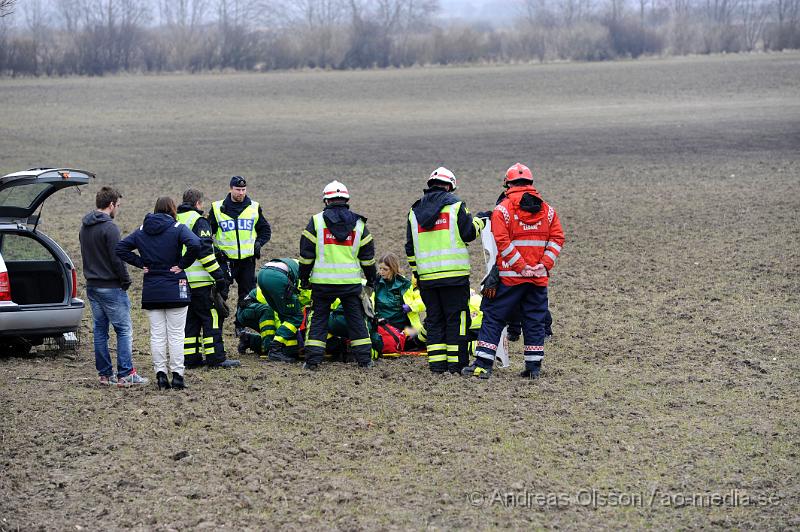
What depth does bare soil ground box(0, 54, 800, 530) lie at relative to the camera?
269 inches

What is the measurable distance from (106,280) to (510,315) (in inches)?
146

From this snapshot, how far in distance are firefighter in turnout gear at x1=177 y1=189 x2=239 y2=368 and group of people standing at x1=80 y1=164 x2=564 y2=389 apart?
1 centimetres

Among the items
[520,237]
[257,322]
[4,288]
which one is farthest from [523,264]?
[4,288]

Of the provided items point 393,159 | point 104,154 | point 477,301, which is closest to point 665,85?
point 393,159

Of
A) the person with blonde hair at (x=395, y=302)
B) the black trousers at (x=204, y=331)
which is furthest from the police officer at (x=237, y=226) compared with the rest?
the person with blonde hair at (x=395, y=302)

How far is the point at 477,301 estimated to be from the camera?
11.3 metres

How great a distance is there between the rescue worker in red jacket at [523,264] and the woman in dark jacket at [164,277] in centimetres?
268

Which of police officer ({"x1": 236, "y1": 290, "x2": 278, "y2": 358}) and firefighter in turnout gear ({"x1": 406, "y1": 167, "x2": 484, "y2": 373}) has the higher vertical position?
firefighter in turnout gear ({"x1": 406, "y1": 167, "x2": 484, "y2": 373})

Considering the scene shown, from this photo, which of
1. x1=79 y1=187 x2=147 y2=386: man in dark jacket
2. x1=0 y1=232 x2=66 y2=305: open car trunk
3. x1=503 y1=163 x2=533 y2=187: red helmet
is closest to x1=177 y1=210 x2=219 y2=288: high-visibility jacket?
x1=79 y1=187 x2=147 y2=386: man in dark jacket

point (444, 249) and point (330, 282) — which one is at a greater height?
point (444, 249)

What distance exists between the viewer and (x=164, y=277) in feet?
30.6

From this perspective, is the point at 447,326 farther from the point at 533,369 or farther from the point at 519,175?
the point at 519,175

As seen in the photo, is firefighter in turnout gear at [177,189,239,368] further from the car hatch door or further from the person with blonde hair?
the person with blonde hair

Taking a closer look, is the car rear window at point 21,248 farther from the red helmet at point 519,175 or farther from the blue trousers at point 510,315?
the red helmet at point 519,175
